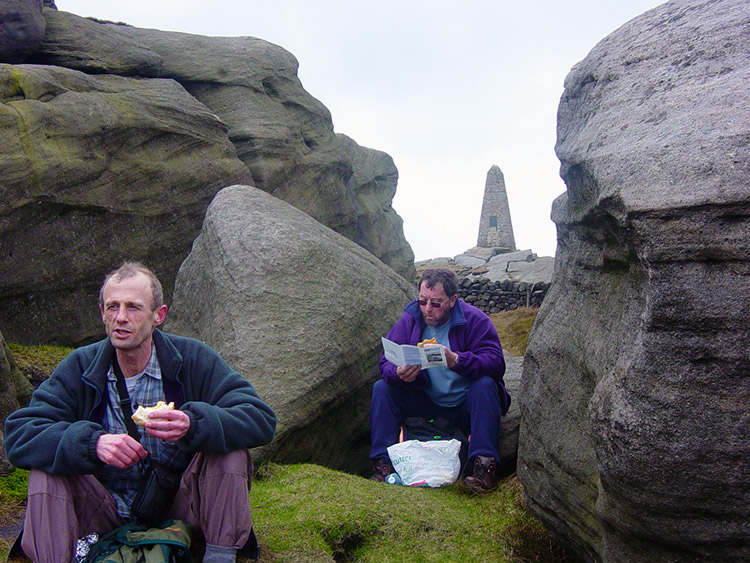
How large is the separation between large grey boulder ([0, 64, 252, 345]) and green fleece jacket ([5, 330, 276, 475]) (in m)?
6.58

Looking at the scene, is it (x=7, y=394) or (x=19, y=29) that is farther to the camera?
(x=19, y=29)

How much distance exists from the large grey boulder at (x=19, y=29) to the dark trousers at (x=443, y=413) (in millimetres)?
9206

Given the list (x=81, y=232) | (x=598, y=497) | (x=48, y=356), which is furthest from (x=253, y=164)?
(x=598, y=497)

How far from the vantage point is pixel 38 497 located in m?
3.72

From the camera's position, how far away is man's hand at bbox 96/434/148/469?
3.73 metres

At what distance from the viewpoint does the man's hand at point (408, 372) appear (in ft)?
21.6

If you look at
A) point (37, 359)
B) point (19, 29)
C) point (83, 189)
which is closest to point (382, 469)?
point (37, 359)

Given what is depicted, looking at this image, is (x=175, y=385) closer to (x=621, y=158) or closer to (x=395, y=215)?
(x=621, y=158)

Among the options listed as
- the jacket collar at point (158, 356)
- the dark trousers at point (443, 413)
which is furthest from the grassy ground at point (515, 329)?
the jacket collar at point (158, 356)

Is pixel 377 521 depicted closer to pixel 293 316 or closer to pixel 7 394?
pixel 293 316

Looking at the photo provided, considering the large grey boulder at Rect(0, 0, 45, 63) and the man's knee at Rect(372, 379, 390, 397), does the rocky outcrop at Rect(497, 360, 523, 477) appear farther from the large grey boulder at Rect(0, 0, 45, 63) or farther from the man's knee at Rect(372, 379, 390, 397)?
the large grey boulder at Rect(0, 0, 45, 63)

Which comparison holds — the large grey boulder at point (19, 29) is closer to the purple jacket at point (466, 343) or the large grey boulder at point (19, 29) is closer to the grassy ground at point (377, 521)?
the grassy ground at point (377, 521)

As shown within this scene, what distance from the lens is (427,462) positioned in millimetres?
6406

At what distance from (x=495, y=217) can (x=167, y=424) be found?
4432cm
